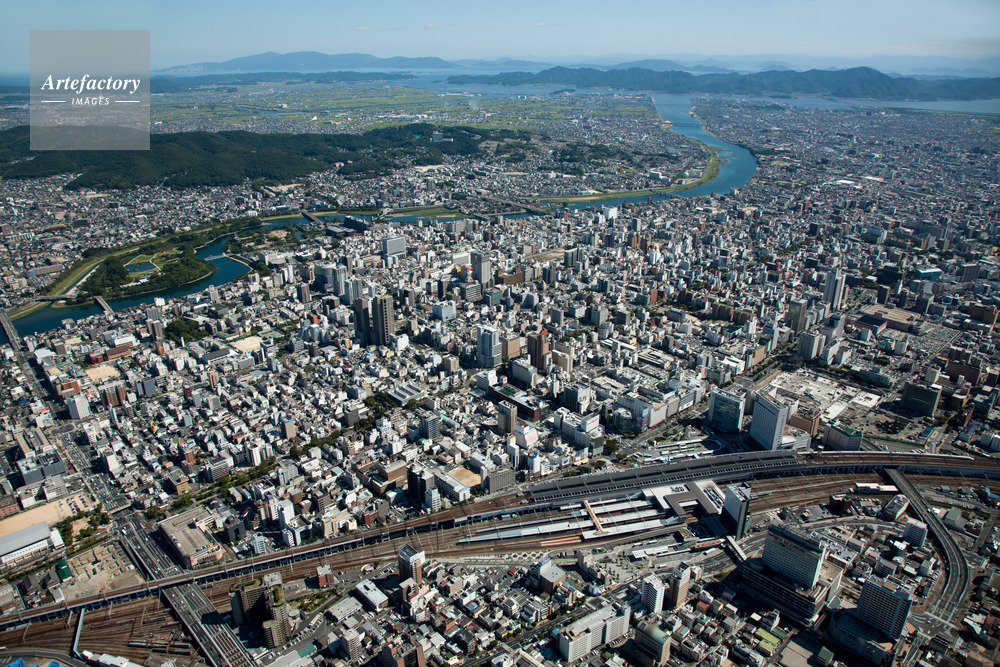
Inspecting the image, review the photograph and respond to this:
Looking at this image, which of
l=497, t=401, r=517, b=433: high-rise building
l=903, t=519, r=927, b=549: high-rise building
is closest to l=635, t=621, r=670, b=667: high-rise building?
l=903, t=519, r=927, b=549: high-rise building

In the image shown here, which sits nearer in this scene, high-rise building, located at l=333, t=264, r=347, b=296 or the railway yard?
the railway yard

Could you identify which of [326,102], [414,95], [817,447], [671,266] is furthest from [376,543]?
[414,95]

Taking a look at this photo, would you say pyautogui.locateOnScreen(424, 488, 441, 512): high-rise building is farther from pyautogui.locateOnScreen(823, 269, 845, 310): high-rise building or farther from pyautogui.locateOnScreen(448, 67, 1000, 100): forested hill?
pyautogui.locateOnScreen(448, 67, 1000, 100): forested hill

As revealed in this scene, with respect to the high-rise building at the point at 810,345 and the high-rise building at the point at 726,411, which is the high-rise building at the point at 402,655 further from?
the high-rise building at the point at 810,345

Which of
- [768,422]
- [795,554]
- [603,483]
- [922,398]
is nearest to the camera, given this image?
[795,554]

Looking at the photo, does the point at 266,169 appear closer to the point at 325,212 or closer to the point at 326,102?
the point at 325,212

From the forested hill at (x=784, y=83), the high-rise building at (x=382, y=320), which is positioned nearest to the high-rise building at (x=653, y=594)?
the high-rise building at (x=382, y=320)

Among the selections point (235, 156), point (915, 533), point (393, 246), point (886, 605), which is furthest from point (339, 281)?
point (235, 156)

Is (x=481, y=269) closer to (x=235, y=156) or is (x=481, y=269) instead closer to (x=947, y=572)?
(x=947, y=572)

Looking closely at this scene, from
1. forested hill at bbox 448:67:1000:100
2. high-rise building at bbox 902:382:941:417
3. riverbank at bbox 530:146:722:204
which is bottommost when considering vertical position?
high-rise building at bbox 902:382:941:417
